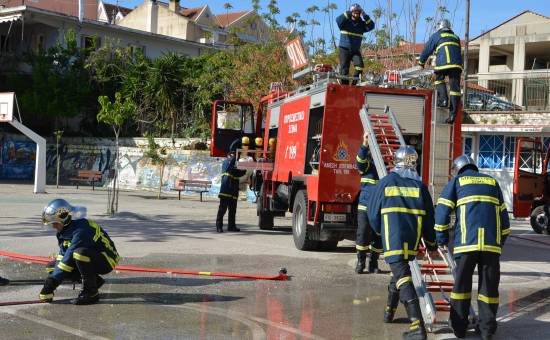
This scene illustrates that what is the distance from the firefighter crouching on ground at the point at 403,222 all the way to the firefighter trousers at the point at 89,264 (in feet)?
9.66

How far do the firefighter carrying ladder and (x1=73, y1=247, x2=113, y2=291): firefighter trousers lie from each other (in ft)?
10.7

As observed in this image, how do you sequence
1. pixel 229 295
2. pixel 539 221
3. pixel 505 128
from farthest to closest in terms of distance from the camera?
pixel 505 128, pixel 539 221, pixel 229 295

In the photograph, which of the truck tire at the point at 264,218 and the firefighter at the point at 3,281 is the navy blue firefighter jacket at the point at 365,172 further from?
the truck tire at the point at 264,218

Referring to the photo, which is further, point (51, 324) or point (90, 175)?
point (90, 175)

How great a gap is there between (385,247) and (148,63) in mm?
29354

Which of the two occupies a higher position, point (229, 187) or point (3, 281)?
point (229, 187)

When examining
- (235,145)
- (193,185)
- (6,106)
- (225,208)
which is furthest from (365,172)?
(6,106)

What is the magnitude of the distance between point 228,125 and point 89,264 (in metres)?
9.13

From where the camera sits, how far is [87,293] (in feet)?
23.2

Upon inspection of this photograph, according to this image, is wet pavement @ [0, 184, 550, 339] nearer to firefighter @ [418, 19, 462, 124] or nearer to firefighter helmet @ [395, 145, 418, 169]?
firefighter helmet @ [395, 145, 418, 169]

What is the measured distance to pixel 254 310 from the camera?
707 cm

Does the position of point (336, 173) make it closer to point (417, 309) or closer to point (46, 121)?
point (417, 309)

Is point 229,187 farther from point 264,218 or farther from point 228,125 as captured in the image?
point 228,125

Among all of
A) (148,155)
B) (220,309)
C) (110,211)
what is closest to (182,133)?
(148,155)
